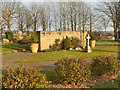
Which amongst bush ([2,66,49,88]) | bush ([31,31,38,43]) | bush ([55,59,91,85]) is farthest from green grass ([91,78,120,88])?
bush ([31,31,38,43])

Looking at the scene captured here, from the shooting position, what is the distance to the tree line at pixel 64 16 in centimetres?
2914

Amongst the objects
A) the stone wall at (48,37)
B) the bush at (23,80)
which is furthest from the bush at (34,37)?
the bush at (23,80)

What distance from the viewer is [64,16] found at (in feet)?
108

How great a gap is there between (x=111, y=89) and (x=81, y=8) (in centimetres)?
3051

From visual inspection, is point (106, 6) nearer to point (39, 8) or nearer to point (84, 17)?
point (84, 17)

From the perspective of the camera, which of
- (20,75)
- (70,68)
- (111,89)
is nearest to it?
(20,75)

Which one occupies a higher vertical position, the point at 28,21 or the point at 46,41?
the point at 28,21

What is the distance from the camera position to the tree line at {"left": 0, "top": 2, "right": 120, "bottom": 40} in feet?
95.6

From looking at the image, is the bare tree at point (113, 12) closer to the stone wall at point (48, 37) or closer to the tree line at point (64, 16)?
the tree line at point (64, 16)

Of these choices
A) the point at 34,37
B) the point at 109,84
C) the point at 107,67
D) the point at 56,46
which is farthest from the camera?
the point at 56,46

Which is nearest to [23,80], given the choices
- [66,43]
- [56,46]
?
[56,46]

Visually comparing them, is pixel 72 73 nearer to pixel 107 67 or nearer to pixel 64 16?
pixel 107 67

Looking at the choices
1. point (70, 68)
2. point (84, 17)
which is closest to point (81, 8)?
point (84, 17)

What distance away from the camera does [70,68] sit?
4391mm
